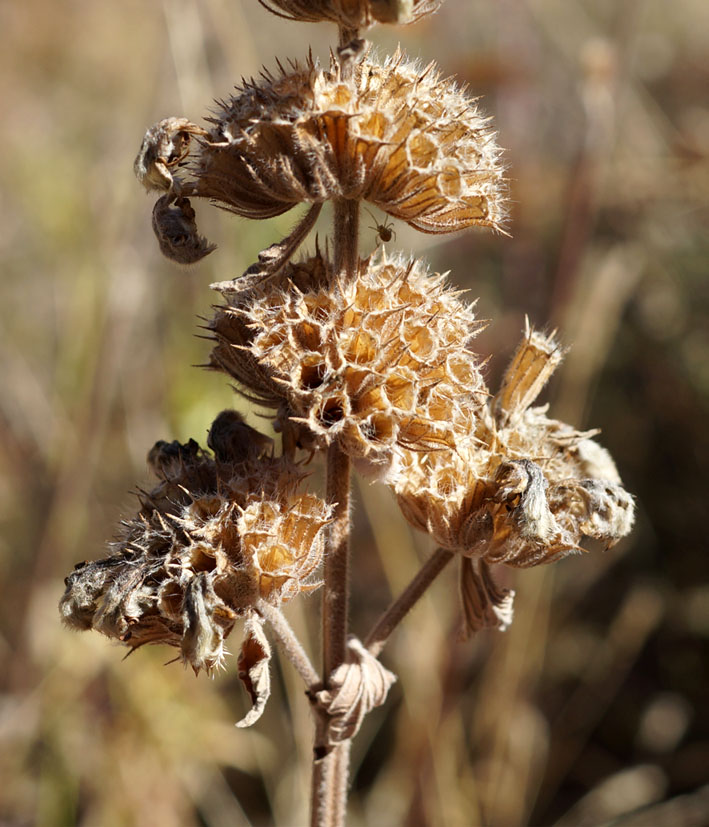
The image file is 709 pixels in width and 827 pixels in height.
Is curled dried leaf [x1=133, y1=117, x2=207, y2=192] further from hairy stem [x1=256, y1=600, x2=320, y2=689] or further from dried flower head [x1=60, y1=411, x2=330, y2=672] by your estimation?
hairy stem [x1=256, y1=600, x2=320, y2=689]

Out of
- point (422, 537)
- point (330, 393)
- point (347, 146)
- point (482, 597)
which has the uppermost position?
point (347, 146)

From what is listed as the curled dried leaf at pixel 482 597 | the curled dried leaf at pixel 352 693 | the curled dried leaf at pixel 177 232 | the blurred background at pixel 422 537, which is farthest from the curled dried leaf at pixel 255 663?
the blurred background at pixel 422 537

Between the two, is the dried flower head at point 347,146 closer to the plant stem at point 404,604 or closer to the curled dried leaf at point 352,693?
the plant stem at point 404,604

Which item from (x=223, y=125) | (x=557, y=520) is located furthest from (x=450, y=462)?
(x=223, y=125)

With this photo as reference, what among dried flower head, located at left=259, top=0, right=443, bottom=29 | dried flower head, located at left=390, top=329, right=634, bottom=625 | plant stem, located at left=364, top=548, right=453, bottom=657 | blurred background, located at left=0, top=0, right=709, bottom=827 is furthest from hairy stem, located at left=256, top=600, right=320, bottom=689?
blurred background, located at left=0, top=0, right=709, bottom=827

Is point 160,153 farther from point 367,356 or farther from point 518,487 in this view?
point 518,487

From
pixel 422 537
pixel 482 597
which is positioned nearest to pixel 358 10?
pixel 482 597
